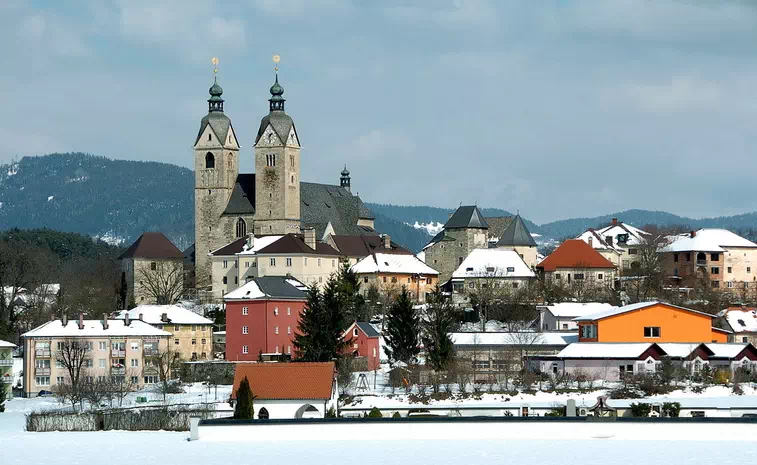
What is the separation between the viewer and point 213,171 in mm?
120312

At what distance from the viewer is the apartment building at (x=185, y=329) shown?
9219cm

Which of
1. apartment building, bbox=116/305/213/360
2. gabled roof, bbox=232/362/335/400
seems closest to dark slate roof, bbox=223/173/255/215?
apartment building, bbox=116/305/213/360

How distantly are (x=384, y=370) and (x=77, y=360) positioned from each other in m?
16.4

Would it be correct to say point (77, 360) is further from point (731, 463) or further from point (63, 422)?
point (731, 463)

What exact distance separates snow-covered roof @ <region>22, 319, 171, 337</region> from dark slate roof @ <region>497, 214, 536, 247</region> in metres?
40.3

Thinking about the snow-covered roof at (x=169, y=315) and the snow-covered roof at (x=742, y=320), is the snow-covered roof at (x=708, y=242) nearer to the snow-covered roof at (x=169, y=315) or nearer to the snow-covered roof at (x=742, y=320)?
the snow-covered roof at (x=742, y=320)

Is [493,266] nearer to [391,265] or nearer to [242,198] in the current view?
[391,265]

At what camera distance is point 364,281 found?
10981cm

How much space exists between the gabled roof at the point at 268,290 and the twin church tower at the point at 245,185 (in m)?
20.1

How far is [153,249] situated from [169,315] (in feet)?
67.3

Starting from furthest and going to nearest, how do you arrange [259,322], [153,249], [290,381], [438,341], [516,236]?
1. [516,236]
2. [153,249]
3. [259,322]
4. [438,341]
5. [290,381]

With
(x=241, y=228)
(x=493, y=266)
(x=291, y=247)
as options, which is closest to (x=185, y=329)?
(x=291, y=247)

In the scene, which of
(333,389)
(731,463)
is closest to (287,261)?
(333,389)

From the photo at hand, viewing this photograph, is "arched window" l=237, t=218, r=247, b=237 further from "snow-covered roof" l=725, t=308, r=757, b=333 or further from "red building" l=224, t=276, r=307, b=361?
"snow-covered roof" l=725, t=308, r=757, b=333
